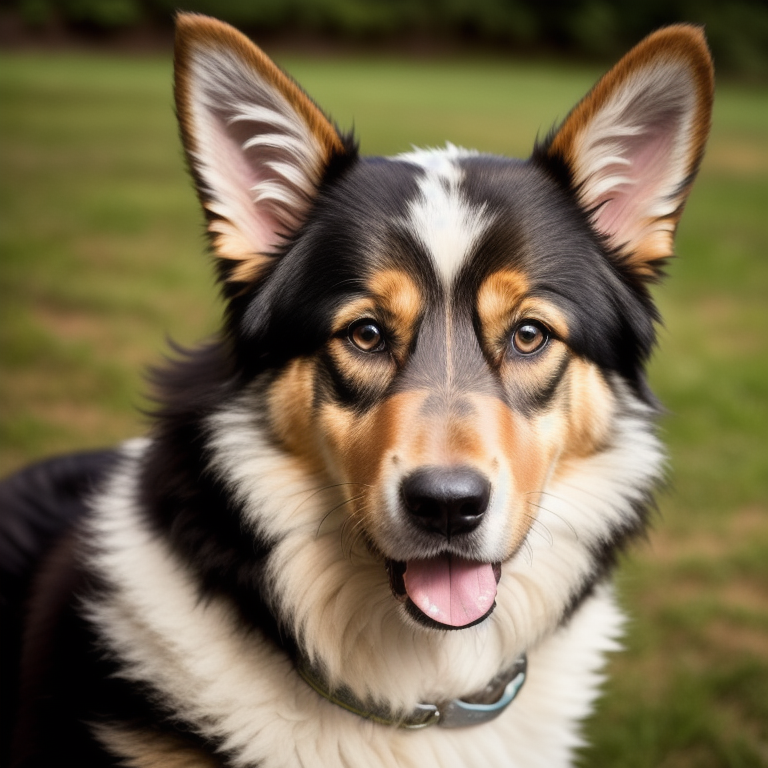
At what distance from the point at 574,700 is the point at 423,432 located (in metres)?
1.29

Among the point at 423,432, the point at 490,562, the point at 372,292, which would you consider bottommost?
the point at 490,562

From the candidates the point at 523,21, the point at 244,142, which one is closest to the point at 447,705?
the point at 244,142

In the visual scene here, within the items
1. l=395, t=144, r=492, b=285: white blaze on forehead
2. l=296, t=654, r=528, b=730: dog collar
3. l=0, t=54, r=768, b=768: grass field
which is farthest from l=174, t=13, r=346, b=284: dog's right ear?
l=296, t=654, r=528, b=730: dog collar

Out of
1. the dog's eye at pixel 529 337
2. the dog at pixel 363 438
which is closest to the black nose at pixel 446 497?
the dog at pixel 363 438

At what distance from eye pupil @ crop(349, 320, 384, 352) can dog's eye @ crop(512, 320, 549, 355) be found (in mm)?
423

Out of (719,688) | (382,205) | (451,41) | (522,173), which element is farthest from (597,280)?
(451,41)

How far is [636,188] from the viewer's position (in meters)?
3.02

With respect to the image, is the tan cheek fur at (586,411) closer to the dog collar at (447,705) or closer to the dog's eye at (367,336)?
the dog's eye at (367,336)

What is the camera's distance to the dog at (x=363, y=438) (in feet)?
8.77

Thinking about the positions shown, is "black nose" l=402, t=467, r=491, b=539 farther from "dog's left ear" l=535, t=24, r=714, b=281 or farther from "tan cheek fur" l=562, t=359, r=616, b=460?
"dog's left ear" l=535, t=24, r=714, b=281

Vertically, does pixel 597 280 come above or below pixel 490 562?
above

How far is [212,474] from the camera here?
2771 millimetres

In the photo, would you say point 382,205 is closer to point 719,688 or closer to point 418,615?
point 418,615

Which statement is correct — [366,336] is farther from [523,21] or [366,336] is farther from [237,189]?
[523,21]
